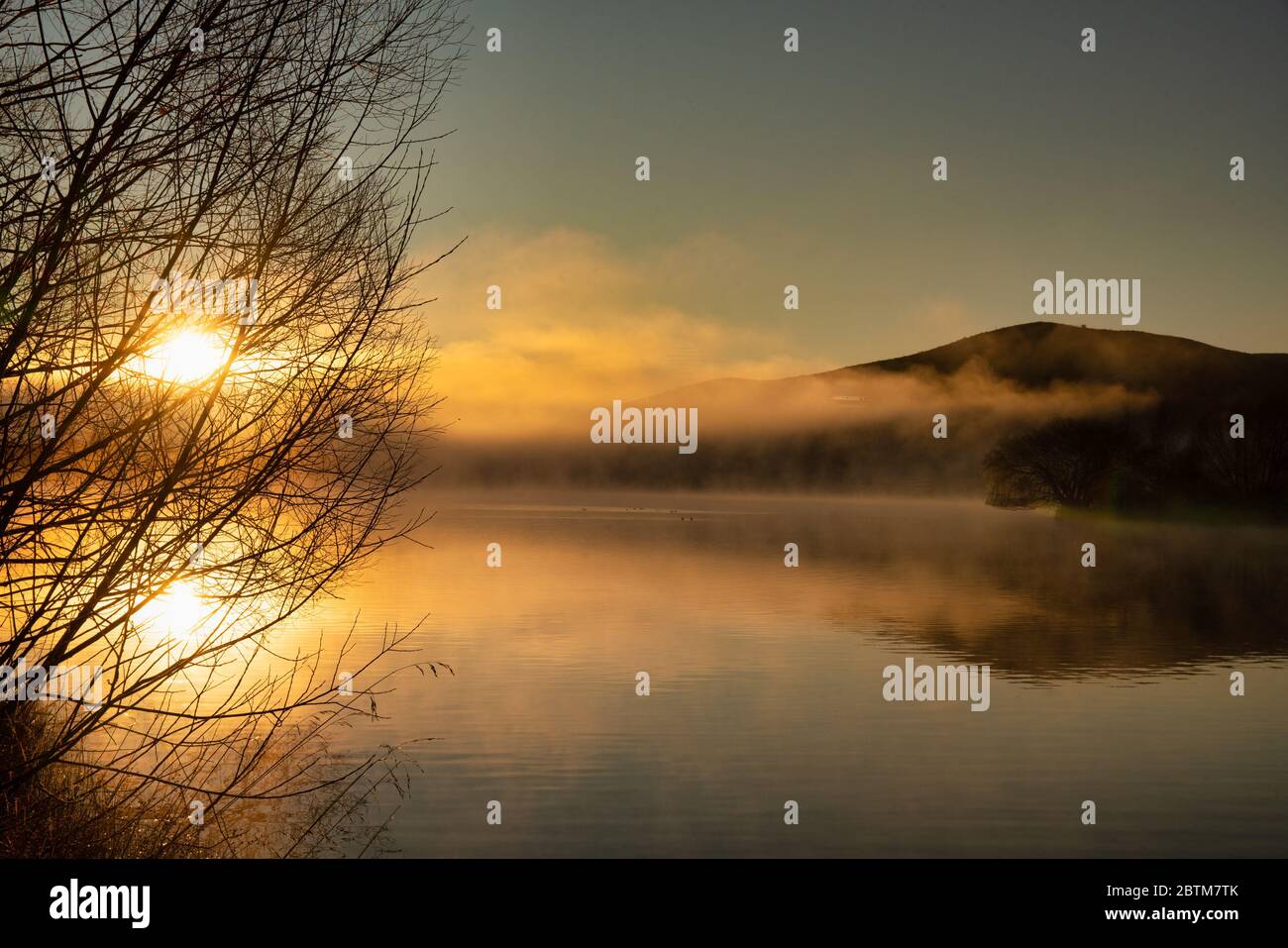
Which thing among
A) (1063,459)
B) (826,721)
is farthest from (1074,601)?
(1063,459)

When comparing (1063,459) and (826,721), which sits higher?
(1063,459)

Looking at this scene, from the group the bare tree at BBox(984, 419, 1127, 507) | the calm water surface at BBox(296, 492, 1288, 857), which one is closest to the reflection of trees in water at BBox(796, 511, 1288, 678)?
the calm water surface at BBox(296, 492, 1288, 857)

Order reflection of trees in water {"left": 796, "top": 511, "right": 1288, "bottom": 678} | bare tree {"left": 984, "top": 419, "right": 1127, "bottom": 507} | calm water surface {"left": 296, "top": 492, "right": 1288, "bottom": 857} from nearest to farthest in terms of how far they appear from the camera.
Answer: calm water surface {"left": 296, "top": 492, "right": 1288, "bottom": 857}
reflection of trees in water {"left": 796, "top": 511, "right": 1288, "bottom": 678}
bare tree {"left": 984, "top": 419, "right": 1127, "bottom": 507}

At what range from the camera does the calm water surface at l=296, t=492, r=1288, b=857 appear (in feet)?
37.9

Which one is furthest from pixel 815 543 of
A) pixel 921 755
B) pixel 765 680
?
pixel 921 755

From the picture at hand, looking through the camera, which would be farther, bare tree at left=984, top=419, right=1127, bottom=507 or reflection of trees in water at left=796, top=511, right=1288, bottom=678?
bare tree at left=984, top=419, right=1127, bottom=507

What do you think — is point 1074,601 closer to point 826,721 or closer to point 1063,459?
point 826,721

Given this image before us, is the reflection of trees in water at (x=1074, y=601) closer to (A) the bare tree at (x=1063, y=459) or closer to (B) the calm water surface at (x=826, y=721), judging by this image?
(B) the calm water surface at (x=826, y=721)

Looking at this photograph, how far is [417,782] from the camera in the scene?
12.5m

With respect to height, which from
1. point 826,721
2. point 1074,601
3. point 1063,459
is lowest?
point 826,721

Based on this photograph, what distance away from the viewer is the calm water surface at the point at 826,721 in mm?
11547

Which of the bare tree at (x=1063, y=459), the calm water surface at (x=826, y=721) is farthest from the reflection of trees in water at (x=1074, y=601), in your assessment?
the bare tree at (x=1063, y=459)

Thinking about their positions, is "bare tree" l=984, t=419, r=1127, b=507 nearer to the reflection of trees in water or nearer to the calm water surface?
the reflection of trees in water

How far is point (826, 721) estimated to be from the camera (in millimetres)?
16453
